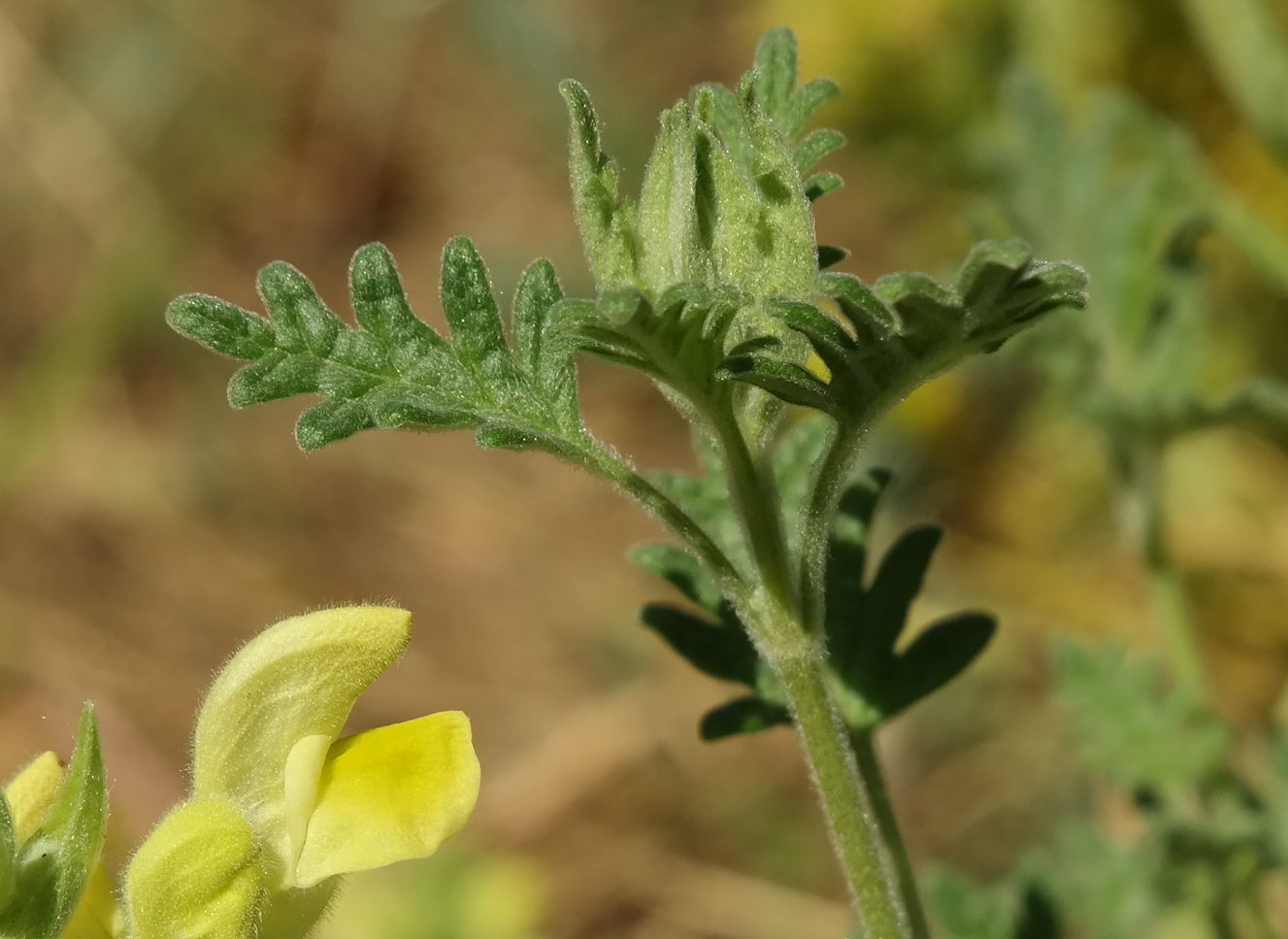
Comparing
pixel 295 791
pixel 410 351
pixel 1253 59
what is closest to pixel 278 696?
pixel 295 791

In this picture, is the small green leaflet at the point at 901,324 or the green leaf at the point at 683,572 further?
the green leaf at the point at 683,572

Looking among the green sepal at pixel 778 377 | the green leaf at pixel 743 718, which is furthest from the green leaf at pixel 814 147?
the green leaf at pixel 743 718

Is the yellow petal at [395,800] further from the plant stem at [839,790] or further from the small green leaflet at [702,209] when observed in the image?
the small green leaflet at [702,209]

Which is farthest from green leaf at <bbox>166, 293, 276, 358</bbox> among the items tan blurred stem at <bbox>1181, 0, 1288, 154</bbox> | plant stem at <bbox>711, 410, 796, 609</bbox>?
tan blurred stem at <bbox>1181, 0, 1288, 154</bbox>

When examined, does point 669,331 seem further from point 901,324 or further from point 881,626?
point 881,626

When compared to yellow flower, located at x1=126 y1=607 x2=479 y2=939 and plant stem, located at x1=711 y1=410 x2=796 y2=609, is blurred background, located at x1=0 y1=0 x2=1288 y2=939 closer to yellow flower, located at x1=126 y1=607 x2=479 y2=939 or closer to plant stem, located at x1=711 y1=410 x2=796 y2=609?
plant stem, located at x1=711 y1=410 x2=796 y2=609

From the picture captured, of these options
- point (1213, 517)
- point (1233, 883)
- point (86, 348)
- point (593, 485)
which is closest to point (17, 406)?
point (86, 348)
